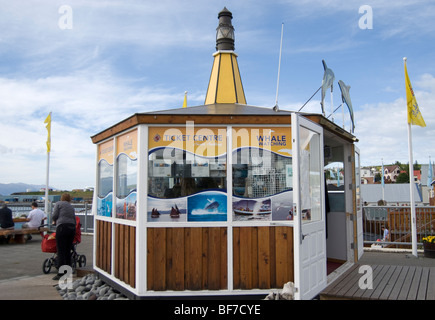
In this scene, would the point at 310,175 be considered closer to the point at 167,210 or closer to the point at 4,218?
the point at 167,210

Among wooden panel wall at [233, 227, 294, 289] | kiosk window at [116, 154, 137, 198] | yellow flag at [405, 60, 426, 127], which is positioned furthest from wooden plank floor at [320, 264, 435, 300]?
yellow flag at [405, 60, 426, 127]

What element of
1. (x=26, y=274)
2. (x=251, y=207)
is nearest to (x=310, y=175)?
(x=251, y=207)

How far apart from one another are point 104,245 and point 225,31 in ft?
17.8

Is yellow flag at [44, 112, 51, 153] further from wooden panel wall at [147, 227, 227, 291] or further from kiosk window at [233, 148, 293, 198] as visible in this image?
kiosk window at [233, 148, 293, 198]

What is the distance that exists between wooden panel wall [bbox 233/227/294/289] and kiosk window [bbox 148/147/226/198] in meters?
0.81

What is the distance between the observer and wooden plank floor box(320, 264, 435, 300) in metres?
5.22

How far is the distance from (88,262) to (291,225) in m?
6.24

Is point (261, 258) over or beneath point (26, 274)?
over

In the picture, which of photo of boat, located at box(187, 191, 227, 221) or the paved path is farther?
the paved path

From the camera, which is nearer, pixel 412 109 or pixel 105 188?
pixel 105 188

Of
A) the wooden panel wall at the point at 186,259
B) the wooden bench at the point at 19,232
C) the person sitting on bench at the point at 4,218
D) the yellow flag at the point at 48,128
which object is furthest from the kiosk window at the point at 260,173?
the yellow flag at the point at 48,128

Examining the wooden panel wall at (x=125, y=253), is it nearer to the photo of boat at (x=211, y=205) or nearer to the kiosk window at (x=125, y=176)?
the kiosk window at (x=125, y=176)

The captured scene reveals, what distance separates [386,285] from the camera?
5.79m

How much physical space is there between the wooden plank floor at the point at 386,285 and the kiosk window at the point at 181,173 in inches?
88.4
